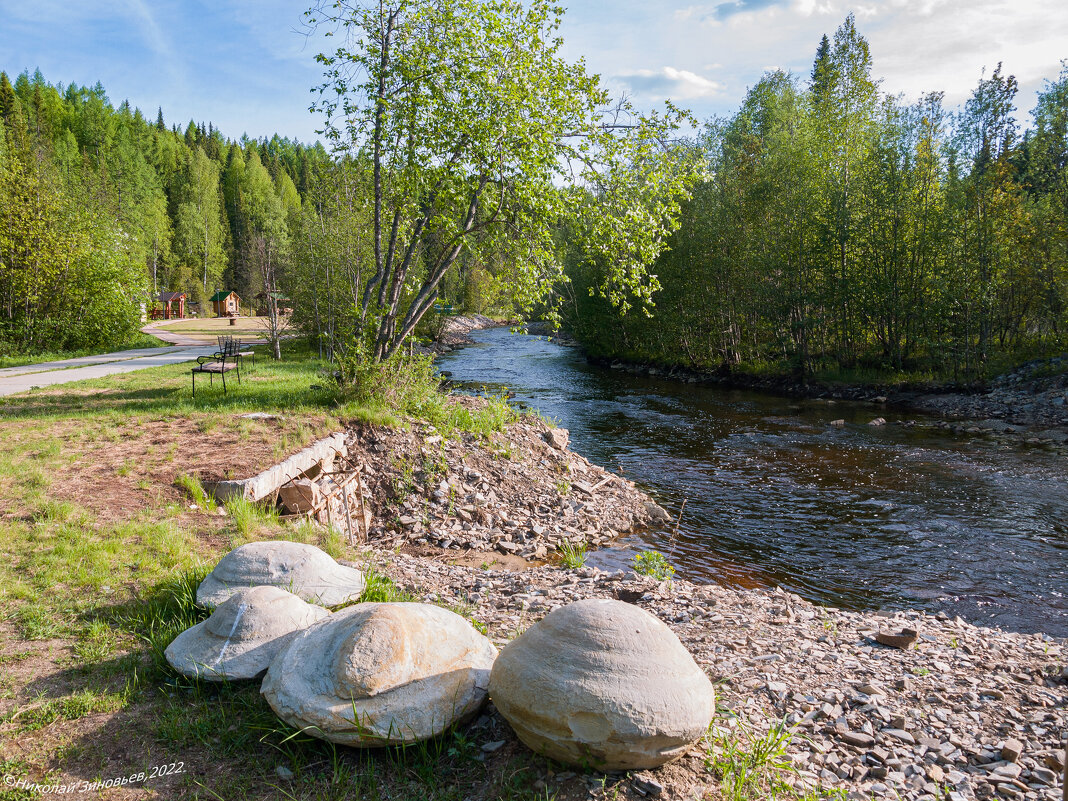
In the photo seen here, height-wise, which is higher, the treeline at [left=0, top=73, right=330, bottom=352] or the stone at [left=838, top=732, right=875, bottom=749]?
the treeline at [left=0, top=73, right=330, bottom=352]

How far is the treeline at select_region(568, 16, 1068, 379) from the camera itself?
23578mm

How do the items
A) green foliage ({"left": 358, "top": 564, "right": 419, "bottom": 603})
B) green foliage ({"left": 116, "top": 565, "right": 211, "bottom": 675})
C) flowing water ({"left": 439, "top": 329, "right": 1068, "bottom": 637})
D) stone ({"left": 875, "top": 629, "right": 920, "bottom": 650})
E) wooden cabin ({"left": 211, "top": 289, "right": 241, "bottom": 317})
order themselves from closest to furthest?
1. green foliage ({"left": 116, "top": 565, "right": 211, "bottom": 675})
2. green foliage ({"left": 358, "top": 564, "right": 419, "bottom": 603})
3. stone ({"left": 875, "top": 629, "right": 920, "bottom": 650})
4. flowing water ({"left": 439, "top": 329, "right": 1068, "bottom": 637})
5. wooden cabin ({"left": 211, "top": 289, "right": 241, "bottom": 317})

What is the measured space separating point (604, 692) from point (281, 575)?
9.41ft

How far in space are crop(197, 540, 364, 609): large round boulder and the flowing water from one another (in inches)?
185

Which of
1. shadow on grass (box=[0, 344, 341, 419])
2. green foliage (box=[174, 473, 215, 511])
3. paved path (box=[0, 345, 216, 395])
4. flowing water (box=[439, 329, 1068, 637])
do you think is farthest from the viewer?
paved path (box=[0, 345, 216, 395])

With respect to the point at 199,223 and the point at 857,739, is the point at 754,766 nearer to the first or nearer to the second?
the point at 857,739

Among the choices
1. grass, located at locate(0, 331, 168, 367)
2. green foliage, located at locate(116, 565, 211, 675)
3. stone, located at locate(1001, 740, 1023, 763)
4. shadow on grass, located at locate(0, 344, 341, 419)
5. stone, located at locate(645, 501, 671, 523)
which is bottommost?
stone, located at locate(645, 501, 671, 523)

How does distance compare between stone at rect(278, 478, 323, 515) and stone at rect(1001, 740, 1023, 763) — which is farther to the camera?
stone at rect(278, 478, 323, 515)

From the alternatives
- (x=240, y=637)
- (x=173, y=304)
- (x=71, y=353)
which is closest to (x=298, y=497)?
(x=240, y=637)

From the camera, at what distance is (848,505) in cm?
1192

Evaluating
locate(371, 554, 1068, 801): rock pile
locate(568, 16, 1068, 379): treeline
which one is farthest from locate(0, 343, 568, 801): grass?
locate(568, 16, 1068, 379): treeline

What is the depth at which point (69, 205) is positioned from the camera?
26922 mm

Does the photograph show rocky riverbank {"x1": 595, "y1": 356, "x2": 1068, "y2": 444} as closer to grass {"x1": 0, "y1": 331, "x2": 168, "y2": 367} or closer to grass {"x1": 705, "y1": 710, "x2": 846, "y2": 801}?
grass {"x1": 705, "y1": 710, "x2": 846, "y2": 801}

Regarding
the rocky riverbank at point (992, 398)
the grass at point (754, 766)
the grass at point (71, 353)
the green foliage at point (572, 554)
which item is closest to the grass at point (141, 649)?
the grass at point (754, 766)
